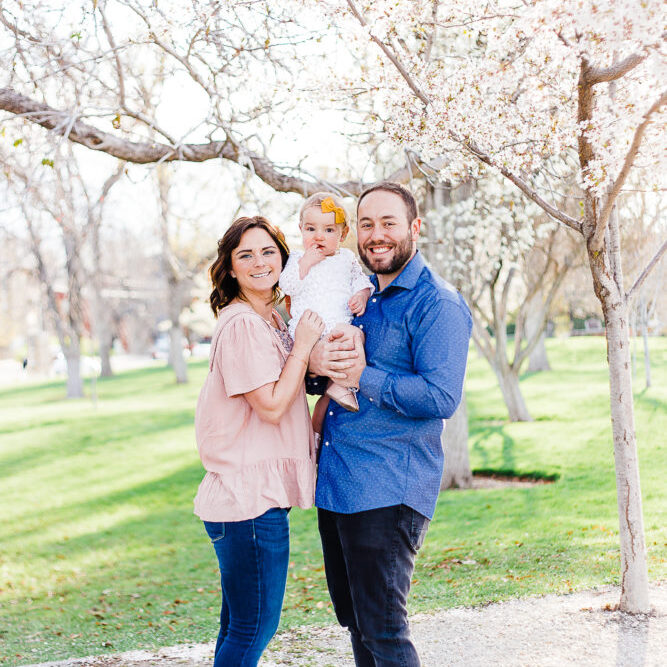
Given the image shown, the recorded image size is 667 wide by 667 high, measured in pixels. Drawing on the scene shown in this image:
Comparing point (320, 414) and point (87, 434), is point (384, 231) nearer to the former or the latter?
point (320, 414)

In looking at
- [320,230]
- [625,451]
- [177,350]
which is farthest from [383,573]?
[177,350]

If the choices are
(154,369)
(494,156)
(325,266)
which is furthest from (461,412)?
(154,369)

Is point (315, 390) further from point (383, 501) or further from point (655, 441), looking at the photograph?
point (655, 441)

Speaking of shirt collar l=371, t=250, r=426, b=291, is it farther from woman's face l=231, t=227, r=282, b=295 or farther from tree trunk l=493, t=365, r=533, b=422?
tree trunk l=493, t=365, r=533, b=422

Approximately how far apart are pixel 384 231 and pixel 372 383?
58 centimetres

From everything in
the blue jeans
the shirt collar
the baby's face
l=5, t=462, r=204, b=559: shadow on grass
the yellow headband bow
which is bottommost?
l=5, t=462, r=204, b=559: shadow on grass

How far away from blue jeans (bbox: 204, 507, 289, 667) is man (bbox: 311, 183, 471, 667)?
0.23 m

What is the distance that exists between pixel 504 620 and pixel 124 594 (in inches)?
185

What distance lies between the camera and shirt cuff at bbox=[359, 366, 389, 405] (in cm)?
260

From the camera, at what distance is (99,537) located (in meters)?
10.9

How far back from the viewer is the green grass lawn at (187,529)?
238 inches

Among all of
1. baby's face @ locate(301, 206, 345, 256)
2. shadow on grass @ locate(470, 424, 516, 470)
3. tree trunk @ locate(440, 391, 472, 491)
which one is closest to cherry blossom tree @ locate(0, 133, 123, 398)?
baby's face @ locate(301, 206, 345, 256)

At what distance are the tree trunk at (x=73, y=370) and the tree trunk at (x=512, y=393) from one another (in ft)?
53.7

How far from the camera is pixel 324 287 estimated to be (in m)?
3.08
